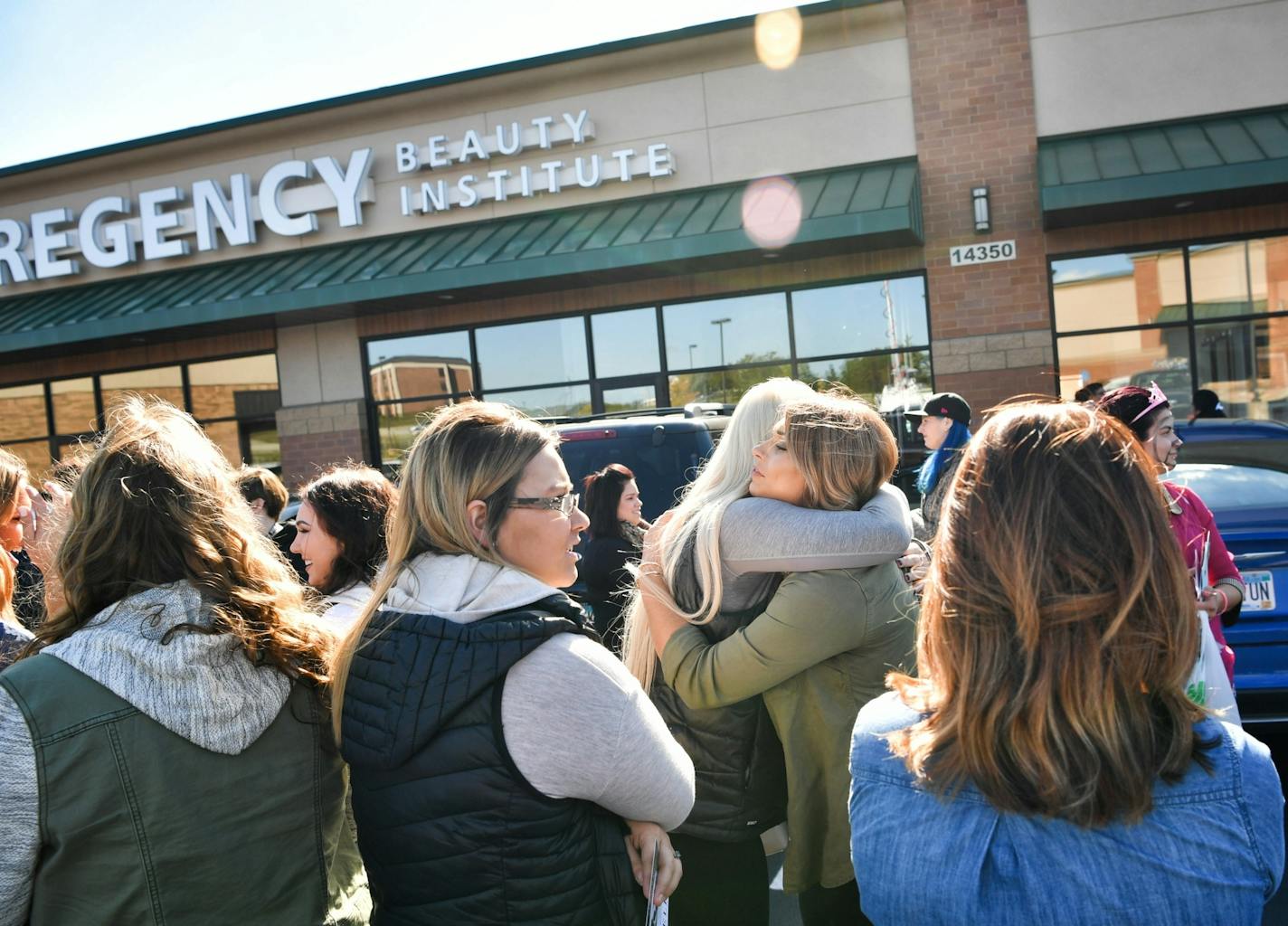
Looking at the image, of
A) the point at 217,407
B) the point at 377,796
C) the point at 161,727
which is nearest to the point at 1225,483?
the point at 377,796

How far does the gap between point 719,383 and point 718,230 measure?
2151mm

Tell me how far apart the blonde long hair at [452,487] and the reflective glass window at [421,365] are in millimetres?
11284

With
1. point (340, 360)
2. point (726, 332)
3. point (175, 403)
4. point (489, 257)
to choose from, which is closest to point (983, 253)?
point (726, 332)

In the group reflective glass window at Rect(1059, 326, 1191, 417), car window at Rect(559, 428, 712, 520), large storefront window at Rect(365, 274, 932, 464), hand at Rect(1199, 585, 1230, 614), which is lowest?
hand at Rect(1199, 585, 1230, 614)

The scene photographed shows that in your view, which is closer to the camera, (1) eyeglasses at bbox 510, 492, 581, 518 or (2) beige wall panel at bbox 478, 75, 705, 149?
(1) eyeglasses at bbox 510, 492, 581, 518

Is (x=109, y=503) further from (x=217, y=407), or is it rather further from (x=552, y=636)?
(x=217, y=407)

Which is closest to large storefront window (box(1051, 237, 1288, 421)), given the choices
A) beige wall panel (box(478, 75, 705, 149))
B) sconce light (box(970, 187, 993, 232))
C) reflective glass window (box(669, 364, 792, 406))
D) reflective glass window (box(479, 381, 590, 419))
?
sconce light (box(970, 187, 993, 232))

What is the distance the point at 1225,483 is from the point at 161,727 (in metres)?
4.87

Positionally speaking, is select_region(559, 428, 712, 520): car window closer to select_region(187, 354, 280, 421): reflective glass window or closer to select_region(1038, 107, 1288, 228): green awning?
select_region(1038, 107, 1288, 228): green awning

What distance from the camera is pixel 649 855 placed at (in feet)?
6.21

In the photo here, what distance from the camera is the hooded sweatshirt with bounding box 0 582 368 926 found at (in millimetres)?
1618

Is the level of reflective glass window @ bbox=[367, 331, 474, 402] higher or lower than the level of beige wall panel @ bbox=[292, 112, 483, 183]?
lower

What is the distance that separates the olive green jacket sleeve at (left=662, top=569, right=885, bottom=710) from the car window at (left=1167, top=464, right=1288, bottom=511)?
9.72 feet

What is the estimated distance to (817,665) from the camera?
248 centimetres
